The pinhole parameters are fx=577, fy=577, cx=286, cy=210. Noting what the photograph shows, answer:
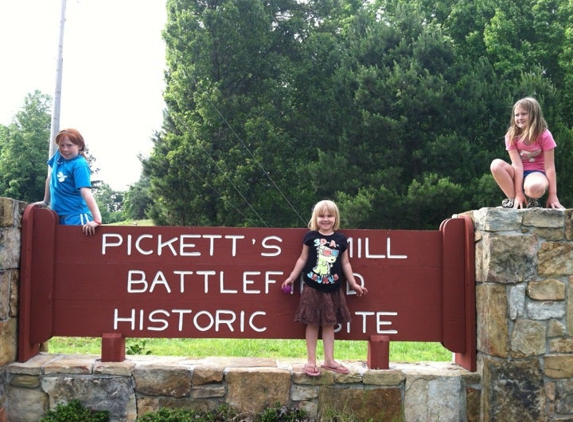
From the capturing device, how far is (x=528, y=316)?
3797 mm

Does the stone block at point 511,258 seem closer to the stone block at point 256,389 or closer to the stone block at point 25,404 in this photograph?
the stone block at point 256,389

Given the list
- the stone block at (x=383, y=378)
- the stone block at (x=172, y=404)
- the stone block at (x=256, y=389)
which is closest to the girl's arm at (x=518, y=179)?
the stone block at (x=383, y=378)

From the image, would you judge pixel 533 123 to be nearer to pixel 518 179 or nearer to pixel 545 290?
pixel 518 179

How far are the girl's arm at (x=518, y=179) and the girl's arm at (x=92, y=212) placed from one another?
116 inches

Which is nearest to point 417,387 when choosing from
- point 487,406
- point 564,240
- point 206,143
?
point 487,406

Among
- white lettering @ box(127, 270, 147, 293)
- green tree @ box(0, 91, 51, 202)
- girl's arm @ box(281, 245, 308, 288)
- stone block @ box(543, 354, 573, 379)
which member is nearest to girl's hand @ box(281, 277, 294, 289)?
girl's arm @ box(281, 245, 308, 288)

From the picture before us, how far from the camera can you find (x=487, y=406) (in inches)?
150

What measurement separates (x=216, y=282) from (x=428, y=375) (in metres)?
1.61

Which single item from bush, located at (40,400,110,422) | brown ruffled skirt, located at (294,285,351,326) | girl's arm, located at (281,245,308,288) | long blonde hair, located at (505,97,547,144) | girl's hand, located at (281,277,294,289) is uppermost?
long blonde hair, located at (505,97,547,144)

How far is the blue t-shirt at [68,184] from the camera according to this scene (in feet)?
13.8

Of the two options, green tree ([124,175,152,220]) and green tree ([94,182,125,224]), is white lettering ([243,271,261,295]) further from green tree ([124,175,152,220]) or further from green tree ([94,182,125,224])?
green tree ([94,182,125,224])

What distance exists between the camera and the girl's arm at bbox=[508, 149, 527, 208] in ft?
13.2

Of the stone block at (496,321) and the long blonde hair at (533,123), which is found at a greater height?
the long blonde hair at (533,123)

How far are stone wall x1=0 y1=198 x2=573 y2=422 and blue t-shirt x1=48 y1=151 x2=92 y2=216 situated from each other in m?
0.33
